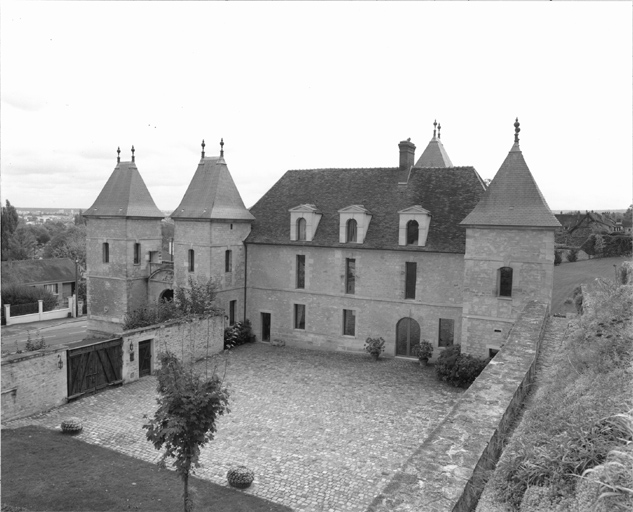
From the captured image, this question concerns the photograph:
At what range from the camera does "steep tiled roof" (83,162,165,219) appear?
1112 inches

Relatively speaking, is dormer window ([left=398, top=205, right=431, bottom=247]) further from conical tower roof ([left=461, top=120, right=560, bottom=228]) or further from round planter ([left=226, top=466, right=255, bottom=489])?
round planter ([left=226, top=466, right=255, bottom=489])

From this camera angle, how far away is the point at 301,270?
26469 millimetres

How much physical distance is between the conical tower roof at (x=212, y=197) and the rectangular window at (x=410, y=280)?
369 inches

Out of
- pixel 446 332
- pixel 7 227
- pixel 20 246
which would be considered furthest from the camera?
pixel 20 246

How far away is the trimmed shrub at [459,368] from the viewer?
19.8 meters

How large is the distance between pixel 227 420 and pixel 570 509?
14.1 m

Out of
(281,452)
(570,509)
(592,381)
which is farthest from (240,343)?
(570,509)

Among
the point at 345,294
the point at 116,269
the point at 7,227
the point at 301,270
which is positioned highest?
the point at 7,227

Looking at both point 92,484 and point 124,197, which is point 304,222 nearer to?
point 124,197

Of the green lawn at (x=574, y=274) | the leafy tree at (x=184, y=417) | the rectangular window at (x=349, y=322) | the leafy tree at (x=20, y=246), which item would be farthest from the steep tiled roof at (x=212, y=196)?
the leafy tree at (x=20, y=246)

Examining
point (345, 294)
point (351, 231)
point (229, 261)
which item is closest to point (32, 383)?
point (229, 261)

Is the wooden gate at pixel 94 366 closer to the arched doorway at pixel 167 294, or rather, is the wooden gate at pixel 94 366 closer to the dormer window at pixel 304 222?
the arched doorway at pixel 167 294

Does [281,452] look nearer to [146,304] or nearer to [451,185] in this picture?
[451,185]

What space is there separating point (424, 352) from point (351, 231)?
697 cm
